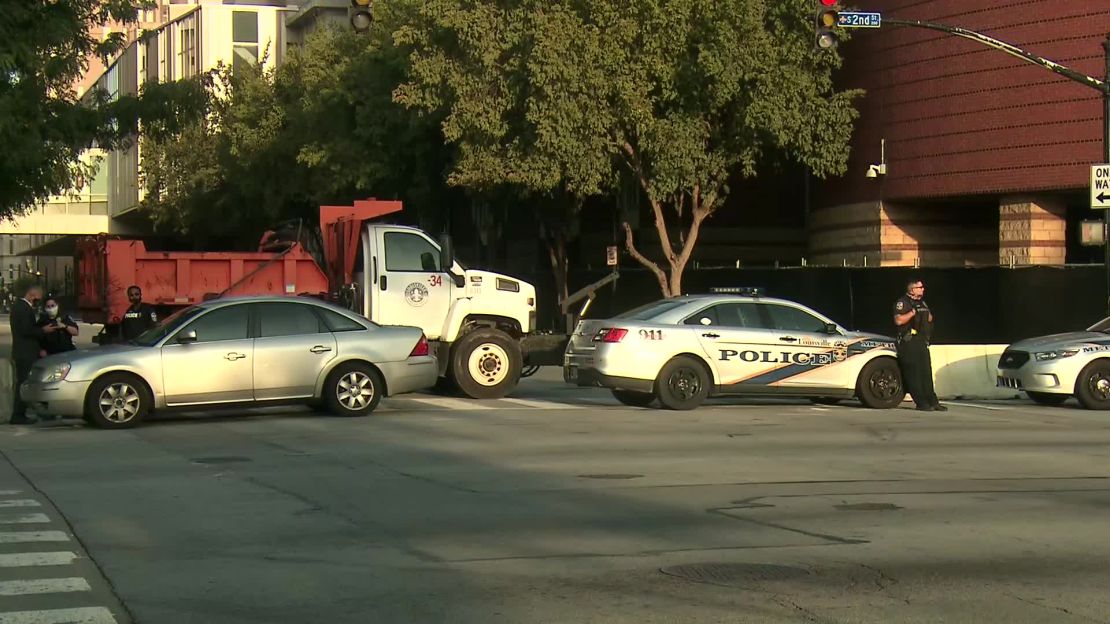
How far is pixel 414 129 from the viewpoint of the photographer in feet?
129

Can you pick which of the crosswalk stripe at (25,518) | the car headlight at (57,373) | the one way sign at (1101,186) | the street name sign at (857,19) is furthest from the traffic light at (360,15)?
the one way sign at (1101,186)

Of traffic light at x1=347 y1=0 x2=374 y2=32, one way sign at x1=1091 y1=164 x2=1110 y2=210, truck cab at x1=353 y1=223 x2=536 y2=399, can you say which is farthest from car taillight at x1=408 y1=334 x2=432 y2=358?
one way sign at x1=1091 y1=164 x2=1110 y2=210

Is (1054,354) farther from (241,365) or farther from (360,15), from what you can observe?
(241,365)

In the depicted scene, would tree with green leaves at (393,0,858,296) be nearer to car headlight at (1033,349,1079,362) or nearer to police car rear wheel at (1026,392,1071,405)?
police car rear wheel at (1026,392,1071,405)

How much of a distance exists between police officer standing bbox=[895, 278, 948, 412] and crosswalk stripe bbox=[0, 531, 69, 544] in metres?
13.4

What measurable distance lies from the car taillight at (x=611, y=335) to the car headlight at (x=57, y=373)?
22.3 ft

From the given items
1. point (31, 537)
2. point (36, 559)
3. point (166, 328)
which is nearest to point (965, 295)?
point (166, 328)

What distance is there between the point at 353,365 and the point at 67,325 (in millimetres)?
4494

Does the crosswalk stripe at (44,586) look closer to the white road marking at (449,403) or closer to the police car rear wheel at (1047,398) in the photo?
the white road marking at (449,403)

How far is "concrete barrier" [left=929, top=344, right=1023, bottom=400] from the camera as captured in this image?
24.2 m

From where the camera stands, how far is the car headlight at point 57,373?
1708 centimetres

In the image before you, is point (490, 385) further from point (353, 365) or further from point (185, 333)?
point (185, 333)

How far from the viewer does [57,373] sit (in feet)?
56.1

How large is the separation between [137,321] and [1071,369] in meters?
13.6
